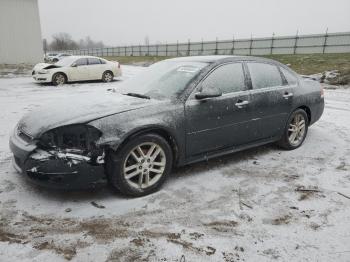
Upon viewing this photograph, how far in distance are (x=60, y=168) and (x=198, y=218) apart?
1.48 meters

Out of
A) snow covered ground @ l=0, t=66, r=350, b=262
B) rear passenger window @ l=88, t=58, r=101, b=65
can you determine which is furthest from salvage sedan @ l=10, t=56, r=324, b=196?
rear passenger window @ l=88, t=58, r=101, b=65

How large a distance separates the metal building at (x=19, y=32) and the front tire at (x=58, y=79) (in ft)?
37.2

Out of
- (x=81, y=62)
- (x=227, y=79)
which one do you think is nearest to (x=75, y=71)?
(x=81, y=62)

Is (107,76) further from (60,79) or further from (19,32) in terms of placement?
(19,32)

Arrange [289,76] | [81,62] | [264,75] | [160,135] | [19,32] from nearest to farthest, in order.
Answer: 1. [160,135]
2. [264,75]
3. [289,76]
4. [81,62]
5. [19,32]

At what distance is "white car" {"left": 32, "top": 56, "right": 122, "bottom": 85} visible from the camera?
14930 mm

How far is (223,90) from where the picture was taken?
4605 millimetres

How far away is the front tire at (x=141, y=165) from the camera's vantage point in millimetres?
3660

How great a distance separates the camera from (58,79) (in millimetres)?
15008

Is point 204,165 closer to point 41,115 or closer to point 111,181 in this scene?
point 111,181

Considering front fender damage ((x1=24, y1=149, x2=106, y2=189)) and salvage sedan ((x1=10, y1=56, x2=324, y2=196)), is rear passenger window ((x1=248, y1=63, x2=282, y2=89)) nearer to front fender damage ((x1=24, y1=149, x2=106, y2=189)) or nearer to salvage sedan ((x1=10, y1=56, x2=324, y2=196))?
salvage sedan ((x1=10, y1=56, x2=324, y2=196))

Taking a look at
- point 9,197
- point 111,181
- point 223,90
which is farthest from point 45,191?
point 223,90

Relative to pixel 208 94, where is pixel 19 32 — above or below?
above

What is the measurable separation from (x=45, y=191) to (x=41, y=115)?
88cm
